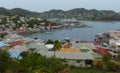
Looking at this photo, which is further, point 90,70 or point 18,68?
point 90,70

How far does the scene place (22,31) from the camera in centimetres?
5891

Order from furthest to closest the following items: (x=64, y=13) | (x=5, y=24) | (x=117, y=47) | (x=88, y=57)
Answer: (x=64, y=13)
(x=5, y=24)
(x=117, y=47)
(x=88, y=57)

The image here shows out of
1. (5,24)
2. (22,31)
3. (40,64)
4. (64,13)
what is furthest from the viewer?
(64,13)

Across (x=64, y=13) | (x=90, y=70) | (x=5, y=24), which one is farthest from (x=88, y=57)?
(x=64, y=13)

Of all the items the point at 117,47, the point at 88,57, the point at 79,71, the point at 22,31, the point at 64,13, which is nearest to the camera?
the point at 79,71

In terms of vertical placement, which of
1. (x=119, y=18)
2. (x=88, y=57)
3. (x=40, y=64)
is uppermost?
(x=40, y=64)

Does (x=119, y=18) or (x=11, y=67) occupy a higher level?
(x=11, y=67)

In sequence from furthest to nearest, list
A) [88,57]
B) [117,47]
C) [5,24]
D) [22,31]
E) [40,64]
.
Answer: [5,24] → [22,31] → [117,47] → [88,57] → [40,64]

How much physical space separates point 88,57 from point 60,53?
2383 mm

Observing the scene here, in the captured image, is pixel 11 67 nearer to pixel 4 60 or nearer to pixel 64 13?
pixel 4 60

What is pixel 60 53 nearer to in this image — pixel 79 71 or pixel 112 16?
pixel 79 71

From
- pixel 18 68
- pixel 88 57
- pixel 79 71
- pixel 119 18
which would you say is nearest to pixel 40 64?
pixel 18 68

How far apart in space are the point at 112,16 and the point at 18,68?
11714cm

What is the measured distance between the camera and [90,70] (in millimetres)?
20531
